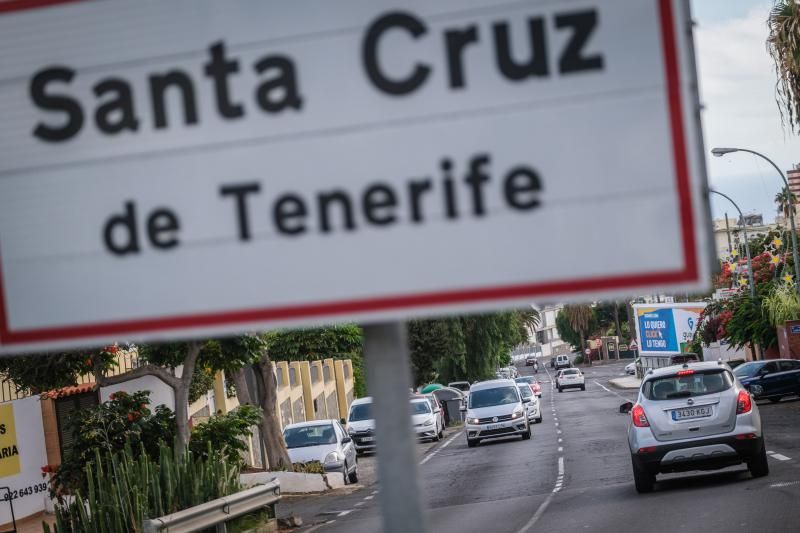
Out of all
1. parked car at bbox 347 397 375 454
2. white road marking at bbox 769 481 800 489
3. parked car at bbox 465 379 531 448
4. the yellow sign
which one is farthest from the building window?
parked car at bbox 347 397 375 454

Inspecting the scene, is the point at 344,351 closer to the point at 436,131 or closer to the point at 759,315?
the point at 759,315

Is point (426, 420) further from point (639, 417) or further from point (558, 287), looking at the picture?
point (558, 287)

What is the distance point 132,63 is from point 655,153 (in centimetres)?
117

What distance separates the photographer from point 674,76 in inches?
92.7

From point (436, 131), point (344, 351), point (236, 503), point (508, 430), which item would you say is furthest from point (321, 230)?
point (344, 351)

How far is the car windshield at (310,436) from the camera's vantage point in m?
28.3

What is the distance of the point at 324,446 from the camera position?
27.7 m

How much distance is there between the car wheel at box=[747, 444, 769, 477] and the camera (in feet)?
54.3

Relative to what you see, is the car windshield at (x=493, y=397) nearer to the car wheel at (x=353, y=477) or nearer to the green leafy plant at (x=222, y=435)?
the car wheel at (x=353, y=477)

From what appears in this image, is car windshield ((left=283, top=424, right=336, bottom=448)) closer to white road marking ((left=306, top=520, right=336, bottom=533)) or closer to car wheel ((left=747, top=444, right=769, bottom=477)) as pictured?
white road marking ((left=306, top=520, right=336, bottom=533))

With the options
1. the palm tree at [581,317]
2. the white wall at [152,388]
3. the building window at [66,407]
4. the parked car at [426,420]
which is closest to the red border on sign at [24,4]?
the building window at [66,407]

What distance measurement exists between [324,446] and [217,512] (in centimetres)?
1234

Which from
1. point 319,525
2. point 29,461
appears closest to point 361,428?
point 29,461

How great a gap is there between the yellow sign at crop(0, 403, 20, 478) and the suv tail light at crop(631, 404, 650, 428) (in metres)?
10.6
